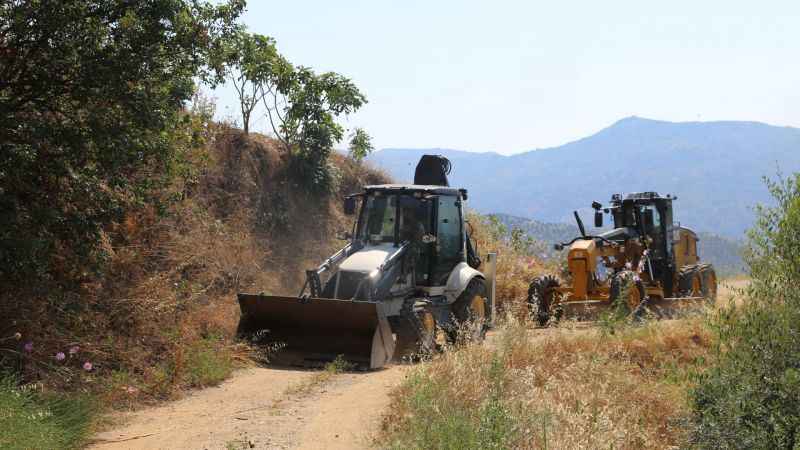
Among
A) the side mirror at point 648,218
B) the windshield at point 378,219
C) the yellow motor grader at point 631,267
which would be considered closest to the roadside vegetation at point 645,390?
the windshield at point 378,219

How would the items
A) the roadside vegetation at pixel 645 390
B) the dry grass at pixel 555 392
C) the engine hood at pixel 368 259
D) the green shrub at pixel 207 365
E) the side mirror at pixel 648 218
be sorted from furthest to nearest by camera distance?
1. the side mirror at pixel 648 218
2. the engine hood at pixel 368 259
3. the green shrub at pixel 207 365
4. the roadside vegetation at pixel 645 390
5. the dry grass at pixel 555 392

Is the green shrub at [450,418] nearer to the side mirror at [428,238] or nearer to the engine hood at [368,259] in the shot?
the engine hood at [368,259]

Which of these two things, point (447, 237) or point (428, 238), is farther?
point (447, 237)

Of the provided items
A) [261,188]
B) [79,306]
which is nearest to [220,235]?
[261,188]

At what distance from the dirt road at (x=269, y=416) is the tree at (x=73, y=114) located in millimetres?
2047

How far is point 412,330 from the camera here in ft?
38.4

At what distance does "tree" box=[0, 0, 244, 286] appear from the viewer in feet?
Answer: 28.2

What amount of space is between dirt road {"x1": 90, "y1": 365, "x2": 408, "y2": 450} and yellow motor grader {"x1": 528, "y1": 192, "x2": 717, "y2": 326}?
17.9ft

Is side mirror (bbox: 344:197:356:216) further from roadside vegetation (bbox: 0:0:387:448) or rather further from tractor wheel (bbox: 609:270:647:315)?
tractor wheel (bbox: 609:270:647:315)

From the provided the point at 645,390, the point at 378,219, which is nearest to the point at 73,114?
the point at 378,219

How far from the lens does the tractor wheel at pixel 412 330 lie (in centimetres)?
1166

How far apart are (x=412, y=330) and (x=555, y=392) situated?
3598mm

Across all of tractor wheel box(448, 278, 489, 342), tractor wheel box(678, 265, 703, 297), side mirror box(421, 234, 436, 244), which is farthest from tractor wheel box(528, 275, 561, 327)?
side mirror box(421, 234, 436, 244)

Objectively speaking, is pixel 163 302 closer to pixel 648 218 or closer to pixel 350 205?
pixel 350 205
